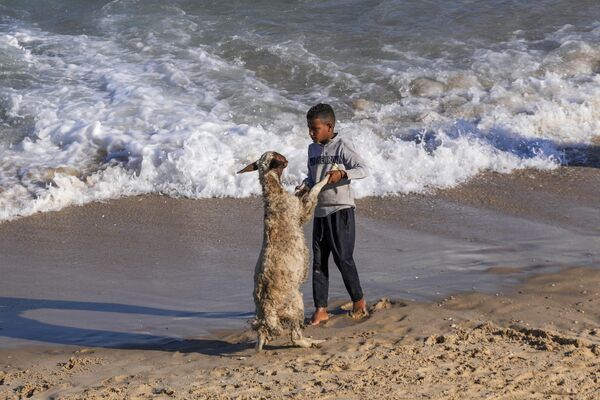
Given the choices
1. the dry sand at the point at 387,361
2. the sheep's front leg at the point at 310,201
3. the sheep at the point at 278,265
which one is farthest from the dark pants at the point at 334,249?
the sheep at the point at 278,265

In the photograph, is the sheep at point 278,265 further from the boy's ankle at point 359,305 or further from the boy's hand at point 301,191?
the boy's ankle at point 359,305

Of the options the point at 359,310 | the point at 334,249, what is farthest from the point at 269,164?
the point at 359,310

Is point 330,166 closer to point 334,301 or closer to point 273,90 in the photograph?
point 334,301

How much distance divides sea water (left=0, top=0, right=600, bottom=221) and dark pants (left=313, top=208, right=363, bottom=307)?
3551 mm

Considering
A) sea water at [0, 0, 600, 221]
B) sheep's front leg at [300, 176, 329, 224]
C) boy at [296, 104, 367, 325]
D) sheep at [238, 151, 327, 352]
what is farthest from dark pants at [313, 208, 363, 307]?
sea water at [0, 0, 600, 221]

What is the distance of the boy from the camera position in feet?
21.2

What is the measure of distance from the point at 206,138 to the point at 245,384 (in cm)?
649

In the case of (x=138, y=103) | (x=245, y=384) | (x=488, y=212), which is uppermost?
(x=138, y=103)

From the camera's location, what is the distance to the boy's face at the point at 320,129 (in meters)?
6.46

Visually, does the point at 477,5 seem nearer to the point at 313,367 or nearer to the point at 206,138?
the point at 206,138

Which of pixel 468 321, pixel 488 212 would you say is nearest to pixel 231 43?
pixel 488 212

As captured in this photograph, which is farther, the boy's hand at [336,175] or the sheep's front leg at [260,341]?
the boy's hand at [336,175]

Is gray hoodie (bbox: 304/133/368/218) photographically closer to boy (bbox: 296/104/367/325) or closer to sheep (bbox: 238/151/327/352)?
boy (bbox: 296/104/367/325)

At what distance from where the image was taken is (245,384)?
542 centimetres
